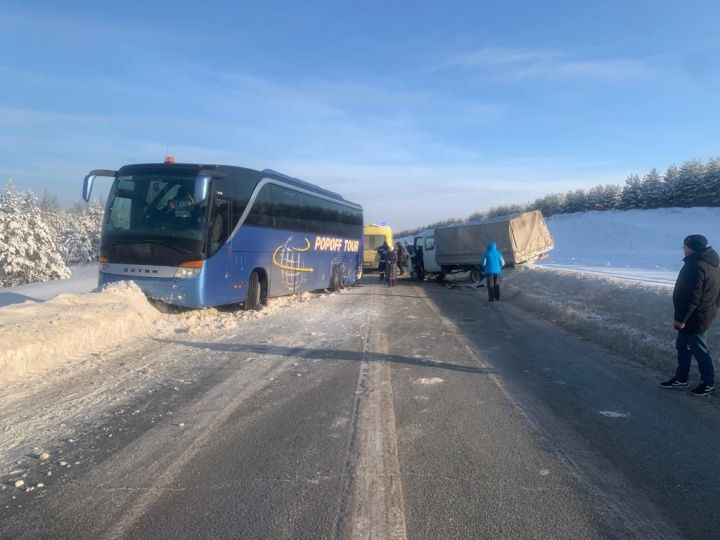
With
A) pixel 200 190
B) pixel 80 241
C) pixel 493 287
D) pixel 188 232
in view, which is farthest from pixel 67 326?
pixel 80 241

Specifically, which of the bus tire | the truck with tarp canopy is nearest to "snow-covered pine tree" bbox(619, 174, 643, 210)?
the truck with tarp canopy

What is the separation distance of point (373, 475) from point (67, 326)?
581 cm

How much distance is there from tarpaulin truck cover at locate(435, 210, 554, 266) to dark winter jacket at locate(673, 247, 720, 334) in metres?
17.8

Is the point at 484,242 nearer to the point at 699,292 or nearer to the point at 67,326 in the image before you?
the point at 699,292

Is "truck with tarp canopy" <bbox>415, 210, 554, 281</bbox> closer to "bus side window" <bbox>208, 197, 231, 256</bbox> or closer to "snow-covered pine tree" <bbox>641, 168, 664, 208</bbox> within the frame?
"bus side window" <bbox>208, 197, 231, 256</bbox>

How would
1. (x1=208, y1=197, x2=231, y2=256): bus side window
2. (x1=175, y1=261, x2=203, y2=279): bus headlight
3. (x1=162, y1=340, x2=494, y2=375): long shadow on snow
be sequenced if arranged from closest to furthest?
(x1=162, y1=340, x2=494, y2=375): long shadow on snow → (x1=175, y1=261, x2=203, y2=279): bus headlight → (x1=208, y1=197, x2=231, y2=256): bus side window

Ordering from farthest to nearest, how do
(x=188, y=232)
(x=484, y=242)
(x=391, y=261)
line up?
(x=484, y=242), (x=391, y=261), (x=188, y=232)

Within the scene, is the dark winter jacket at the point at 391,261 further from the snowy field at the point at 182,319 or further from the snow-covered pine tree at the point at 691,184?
the snow-covered pine tree at the point at 691,184

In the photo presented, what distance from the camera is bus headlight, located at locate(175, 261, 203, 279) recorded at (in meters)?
10.6

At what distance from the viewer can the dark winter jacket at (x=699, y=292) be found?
20.1ft

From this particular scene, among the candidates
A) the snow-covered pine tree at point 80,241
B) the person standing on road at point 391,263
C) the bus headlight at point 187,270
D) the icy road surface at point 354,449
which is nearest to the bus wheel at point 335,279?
the person standing on road at point 391,263

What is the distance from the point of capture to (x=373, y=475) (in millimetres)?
3930

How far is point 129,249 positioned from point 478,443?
29.2 feet

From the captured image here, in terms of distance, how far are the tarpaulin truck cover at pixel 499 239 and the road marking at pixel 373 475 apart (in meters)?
19.1
